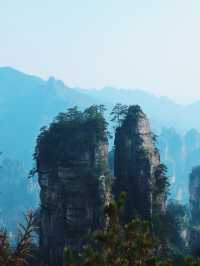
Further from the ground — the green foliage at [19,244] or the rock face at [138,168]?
the rock face at [138,168]

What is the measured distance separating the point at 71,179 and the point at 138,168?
7011mm

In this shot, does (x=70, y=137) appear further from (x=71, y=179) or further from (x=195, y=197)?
(x=195, y=197)

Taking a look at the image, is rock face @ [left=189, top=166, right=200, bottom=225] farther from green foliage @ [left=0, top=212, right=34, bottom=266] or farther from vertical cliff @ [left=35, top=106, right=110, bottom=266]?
green foliage @ [left=0, top=212, right=34, bottom=266]

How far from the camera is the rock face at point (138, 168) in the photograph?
5551cm

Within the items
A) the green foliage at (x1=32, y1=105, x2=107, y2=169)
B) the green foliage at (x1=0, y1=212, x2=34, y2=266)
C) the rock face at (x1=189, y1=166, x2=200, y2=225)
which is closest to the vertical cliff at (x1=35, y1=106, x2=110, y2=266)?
the green foliage at (x1=32, y1=105, x2=107, y2=169)

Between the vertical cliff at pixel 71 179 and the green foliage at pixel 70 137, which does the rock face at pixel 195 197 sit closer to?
the green foliage at pixel 70 137

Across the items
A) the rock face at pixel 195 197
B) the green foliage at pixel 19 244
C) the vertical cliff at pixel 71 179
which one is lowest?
the green foliage at pixel 19 244

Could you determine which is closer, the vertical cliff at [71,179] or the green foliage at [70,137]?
the vertical cliff at [71,179]

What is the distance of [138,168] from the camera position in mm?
56094

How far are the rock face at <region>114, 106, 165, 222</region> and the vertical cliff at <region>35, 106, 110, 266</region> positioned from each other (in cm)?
251

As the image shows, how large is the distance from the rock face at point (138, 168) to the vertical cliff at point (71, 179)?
8.23 feet

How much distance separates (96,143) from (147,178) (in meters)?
6.13

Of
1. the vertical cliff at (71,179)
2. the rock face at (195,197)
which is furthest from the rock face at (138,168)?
the rock face at (195,197)

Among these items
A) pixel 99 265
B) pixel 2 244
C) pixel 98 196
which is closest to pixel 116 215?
pixel 99 265
